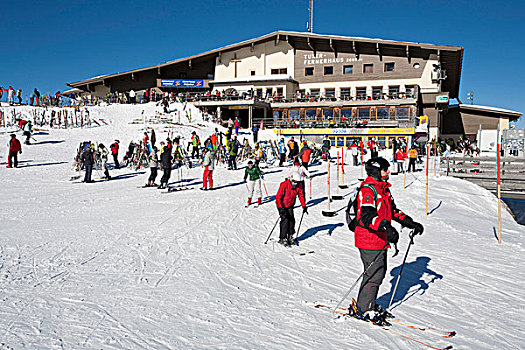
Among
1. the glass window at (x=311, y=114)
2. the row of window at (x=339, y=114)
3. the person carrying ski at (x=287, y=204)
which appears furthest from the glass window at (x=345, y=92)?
the person carrying ski at (x=287, y=204)

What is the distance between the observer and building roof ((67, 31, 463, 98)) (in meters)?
34.9

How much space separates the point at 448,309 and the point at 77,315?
15.1 feet

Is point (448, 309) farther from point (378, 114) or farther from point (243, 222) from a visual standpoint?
point (378, 114)

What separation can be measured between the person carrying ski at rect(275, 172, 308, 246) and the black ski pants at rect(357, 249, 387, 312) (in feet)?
10.3

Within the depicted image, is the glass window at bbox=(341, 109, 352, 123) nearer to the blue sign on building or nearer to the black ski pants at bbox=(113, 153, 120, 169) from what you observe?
the blue sign on building

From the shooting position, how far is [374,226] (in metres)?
4.03

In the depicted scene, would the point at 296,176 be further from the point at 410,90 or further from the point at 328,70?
the point at 328,70

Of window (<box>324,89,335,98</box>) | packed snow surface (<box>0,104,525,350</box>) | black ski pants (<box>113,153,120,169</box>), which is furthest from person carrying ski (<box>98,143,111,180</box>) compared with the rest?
window (<box>324,89,335,98</box>)

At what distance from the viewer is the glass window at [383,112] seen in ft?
112

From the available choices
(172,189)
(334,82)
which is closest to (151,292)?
(172,189)

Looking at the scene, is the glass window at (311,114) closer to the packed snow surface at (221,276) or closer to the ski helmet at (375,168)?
the packed snow surface at (221,276)

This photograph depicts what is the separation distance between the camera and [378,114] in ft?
113

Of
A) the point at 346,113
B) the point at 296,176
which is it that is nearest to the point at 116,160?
the point at 296,176

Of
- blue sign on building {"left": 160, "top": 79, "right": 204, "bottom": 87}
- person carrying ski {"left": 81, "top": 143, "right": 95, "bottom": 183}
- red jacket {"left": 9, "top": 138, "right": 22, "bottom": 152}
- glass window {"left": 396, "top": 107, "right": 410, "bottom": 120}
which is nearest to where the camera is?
person carrying ski {"left": 81, "top": 143, "right": 95, "bottom": 183}
